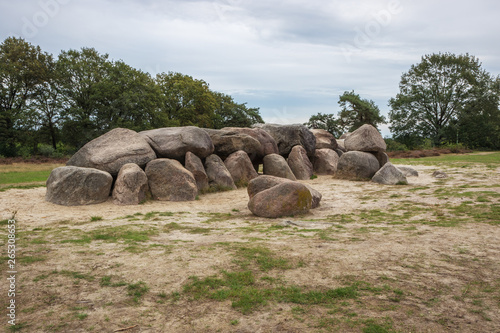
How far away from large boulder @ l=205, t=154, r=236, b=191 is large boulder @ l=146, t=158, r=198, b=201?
76.2 inches

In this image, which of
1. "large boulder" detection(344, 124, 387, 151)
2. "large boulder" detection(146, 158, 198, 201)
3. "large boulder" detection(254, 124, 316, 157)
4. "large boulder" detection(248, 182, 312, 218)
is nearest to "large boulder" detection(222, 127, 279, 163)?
"large boulder" detection(254, 124, 316, 157)

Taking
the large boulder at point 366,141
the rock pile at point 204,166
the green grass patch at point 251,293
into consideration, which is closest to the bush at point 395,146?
the rock pile at point 204,166

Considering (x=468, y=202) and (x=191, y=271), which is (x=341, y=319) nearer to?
(x=191, y=271)

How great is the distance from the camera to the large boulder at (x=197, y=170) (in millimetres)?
14108

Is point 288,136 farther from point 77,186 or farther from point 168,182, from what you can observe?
point 77,186

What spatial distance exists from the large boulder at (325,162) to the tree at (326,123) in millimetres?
24134

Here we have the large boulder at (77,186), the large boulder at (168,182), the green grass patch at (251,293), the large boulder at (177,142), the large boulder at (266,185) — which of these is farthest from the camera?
the large boulder at (177,142)

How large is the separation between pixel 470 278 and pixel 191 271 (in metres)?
3.89

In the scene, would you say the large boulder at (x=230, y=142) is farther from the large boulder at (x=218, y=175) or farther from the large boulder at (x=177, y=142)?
the large boulder at (x=177, y=142)

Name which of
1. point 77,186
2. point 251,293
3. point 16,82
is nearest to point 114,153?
point 77,186

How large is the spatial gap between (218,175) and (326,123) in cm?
3334

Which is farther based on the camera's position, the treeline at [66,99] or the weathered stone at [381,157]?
the treeline at [66,99]

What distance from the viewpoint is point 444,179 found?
16203mm

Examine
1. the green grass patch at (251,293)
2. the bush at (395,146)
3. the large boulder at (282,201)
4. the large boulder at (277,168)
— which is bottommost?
the green grass patch at (251,293)
